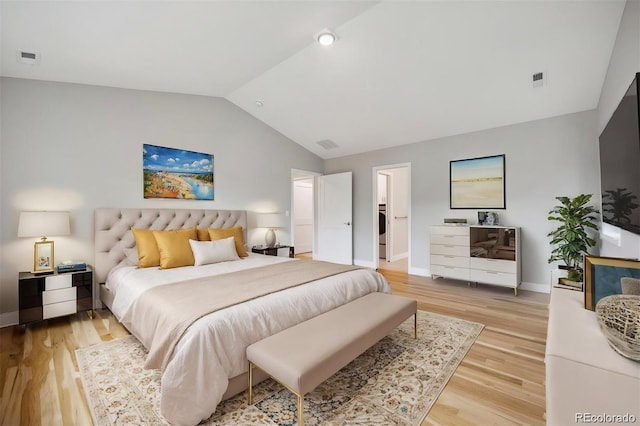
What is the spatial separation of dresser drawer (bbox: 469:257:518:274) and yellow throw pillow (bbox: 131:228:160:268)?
13.8 feet

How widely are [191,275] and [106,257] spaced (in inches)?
52.8

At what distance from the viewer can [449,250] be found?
436 cm

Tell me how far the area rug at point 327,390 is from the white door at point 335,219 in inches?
135

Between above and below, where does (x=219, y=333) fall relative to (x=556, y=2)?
below

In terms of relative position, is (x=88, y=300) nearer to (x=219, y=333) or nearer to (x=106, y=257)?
(x=106, y=257)

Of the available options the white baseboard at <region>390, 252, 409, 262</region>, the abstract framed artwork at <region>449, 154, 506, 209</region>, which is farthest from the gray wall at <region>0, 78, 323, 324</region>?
the white baseboard at <region>390, 252, 409, 262</region>

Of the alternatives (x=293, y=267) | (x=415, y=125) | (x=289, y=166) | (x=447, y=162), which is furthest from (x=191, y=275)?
(x=447, y=162)

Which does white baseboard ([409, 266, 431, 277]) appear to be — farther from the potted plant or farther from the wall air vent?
the wall air vent

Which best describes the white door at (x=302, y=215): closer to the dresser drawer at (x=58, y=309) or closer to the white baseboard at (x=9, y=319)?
the dresser drawer at (x=58, y=309)

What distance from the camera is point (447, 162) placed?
15.3 feet

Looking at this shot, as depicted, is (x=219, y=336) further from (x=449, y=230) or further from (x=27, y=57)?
(x=449, y=230)

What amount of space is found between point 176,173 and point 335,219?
127 inches

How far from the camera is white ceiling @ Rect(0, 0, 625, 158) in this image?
2.30 m

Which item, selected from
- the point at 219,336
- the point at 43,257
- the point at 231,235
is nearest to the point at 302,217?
the point at 231,235
